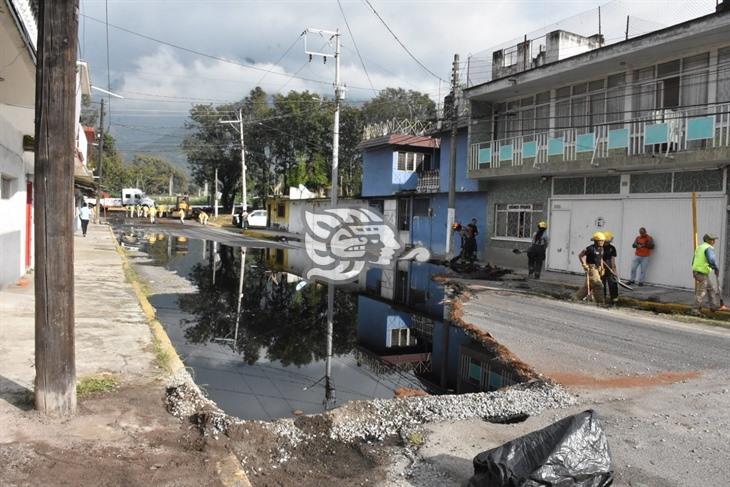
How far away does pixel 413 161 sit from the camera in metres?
29.9

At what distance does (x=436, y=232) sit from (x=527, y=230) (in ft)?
20.6

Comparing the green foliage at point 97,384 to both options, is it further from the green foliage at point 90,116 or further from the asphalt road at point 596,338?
the green foliage at point 90,116

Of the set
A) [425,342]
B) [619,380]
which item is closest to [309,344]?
[425,342]

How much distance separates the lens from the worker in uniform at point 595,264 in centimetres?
1273

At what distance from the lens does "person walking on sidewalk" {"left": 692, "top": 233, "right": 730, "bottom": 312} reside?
454 inches

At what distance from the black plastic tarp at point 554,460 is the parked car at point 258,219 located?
4720 centimetres

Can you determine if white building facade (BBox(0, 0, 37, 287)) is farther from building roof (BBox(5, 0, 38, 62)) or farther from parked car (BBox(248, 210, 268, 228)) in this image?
parked car (BBox(248, 210, 268, 228))

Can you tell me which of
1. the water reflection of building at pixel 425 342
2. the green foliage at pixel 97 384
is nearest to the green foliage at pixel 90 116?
the water reflection of building at pixel 425 342

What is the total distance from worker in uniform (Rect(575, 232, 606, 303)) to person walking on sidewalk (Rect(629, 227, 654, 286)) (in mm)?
3551

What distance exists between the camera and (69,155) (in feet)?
14.3

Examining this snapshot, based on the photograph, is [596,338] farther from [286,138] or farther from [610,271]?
[286,138]

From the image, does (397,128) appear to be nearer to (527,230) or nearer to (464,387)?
(527,230)

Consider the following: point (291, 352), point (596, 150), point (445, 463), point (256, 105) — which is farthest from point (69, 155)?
point (256, 105)

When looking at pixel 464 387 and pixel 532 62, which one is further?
pixel 532 62
